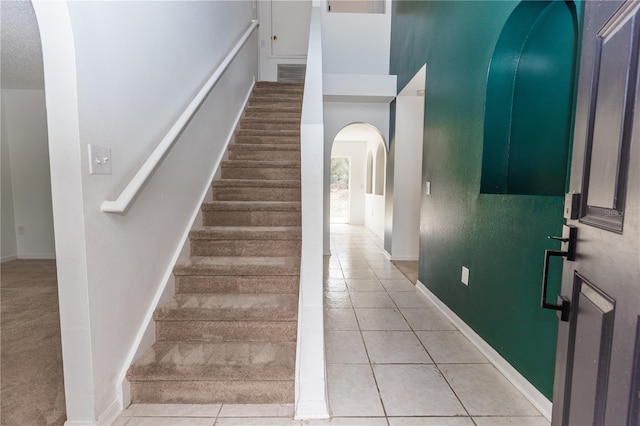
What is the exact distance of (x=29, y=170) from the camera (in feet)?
13.0

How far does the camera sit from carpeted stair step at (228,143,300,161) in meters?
3.17

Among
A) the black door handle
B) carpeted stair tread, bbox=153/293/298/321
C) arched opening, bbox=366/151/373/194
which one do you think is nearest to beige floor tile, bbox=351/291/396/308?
carpeted stair tread, bbox=153/293/298/321

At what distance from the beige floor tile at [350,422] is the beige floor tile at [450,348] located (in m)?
0.67

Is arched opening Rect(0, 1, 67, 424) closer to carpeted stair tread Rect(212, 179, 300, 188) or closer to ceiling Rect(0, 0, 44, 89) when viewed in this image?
ceiling Rect(0, 0, 44, 89)

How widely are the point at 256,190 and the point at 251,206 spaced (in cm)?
27

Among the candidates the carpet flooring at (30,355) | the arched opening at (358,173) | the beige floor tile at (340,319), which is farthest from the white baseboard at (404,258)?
the carpet flooring at (30,355)

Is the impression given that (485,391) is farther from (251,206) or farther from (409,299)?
(251,206)

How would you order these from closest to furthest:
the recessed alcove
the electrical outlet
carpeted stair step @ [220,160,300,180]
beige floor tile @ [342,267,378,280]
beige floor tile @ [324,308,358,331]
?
the recessed alcove → the electrical outlet → beige floor tile @ [324,308,358,331] → carpeted stair step @ [220,160,300,180] → beige floor tile @ [342,267,378,280]

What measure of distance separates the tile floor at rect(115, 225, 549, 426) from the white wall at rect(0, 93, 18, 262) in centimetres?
396

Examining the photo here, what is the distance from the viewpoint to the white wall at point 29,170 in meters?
3.84

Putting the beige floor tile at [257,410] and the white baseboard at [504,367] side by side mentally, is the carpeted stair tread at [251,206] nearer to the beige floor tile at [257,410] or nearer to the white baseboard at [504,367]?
the beige floor tile at [257,410]

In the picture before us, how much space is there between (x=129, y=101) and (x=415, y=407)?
7.02 feet

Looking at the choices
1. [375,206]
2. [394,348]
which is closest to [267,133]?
[394,348]

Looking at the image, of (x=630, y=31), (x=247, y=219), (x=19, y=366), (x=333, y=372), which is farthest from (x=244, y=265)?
(x=630, y=31)
